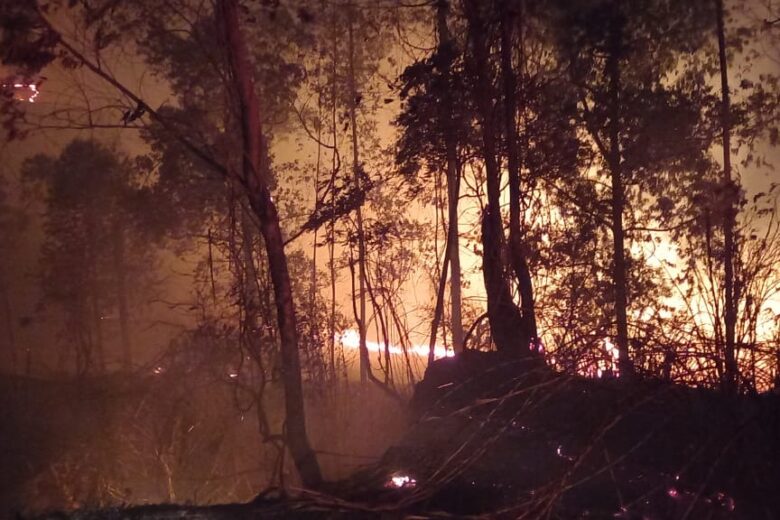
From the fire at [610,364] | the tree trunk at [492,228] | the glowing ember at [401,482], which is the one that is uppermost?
the tree trunk at [492,228]

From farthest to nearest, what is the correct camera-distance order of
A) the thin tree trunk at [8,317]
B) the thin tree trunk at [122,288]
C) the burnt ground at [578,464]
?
1. the thin tree trunk at [8,317]
2. the thin tree trunk at [122,288]
3. the burnt ground at [578,464]

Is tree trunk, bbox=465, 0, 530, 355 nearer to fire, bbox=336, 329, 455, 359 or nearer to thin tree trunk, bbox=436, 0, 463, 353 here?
thin tree trunk, bbox=436, 0, 463, 353

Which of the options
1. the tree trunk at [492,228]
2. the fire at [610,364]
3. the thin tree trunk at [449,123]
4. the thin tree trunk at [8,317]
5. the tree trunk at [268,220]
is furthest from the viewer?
the thin tree trunk at [8,317]

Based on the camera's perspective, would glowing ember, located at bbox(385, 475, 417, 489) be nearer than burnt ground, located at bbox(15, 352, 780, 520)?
No

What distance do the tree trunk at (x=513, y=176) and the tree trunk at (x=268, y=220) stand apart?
118 inches

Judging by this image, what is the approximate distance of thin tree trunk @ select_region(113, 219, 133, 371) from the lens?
22.0m

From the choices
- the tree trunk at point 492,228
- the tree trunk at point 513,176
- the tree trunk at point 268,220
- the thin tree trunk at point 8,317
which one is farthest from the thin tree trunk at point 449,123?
the thin tree trunk at point 8,317

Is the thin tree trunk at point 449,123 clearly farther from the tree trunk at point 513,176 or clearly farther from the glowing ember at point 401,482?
the glowing ember at point 401,482

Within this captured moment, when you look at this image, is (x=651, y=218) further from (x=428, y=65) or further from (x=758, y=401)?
(x=758, y=401)

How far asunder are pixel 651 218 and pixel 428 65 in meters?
7.12

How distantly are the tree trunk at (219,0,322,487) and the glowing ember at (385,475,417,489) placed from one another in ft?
7.89

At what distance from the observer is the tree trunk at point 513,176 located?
9461 mm

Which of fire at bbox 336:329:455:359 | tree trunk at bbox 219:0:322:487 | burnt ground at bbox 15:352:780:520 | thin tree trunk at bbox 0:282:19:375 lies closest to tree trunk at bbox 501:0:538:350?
burnt ground at bbox 15:352:780:520

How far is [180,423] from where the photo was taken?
1180 cm
